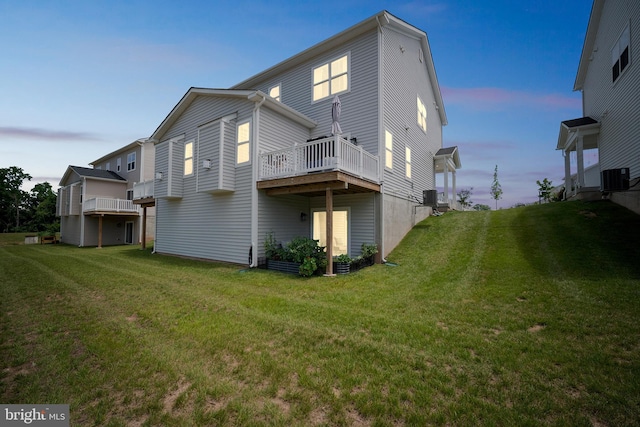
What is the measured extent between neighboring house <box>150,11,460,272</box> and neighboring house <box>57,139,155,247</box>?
9.98 metres

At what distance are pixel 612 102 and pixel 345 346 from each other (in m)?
15.9

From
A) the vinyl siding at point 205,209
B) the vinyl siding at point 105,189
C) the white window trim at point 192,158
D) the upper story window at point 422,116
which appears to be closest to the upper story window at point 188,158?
the white window trim at point 192,158

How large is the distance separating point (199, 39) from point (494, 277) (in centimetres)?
2001

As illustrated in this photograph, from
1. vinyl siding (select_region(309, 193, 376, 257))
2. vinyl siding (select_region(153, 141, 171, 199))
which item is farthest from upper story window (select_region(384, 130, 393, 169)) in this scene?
vinyl siding (select_region(153, 141, 171, 199))

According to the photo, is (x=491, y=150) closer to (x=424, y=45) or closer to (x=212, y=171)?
(x=424, y=45)

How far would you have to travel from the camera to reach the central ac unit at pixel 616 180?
9703 millimetres

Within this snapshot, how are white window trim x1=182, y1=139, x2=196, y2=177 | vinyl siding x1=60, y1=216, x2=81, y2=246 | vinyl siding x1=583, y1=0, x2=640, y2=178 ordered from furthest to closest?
vinyl siding x1=60, y1=216, x2=81, y2=246 → white window trim x1=182, y1=139, x2=196, y2=177 → vinyl siding x1=583, y1=0, x2=640, y2=178

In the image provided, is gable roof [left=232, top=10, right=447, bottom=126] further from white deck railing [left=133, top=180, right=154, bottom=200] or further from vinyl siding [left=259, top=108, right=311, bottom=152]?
white deck railing [left=133, top=180, right=154, bottom=200]

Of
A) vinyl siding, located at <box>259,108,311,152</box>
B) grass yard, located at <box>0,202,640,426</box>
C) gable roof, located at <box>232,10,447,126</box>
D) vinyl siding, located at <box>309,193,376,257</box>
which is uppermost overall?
gable roof, located at <box>232,10,447,126</box>

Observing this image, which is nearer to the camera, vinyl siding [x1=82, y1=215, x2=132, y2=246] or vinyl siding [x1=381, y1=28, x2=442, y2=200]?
vinyl siding [x1=381, y1=28, x2=442, y2=200]

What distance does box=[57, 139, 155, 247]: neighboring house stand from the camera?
2166 centimetres

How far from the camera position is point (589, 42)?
1348cm

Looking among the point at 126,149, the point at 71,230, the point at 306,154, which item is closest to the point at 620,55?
the point at 306,154

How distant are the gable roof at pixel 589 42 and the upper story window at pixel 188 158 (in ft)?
66.1
